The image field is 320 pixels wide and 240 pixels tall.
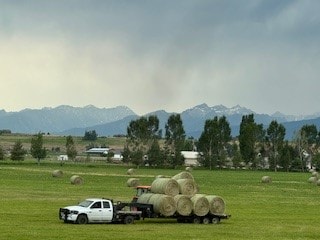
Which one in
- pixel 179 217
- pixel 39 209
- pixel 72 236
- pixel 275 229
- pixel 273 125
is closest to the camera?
pixel 72 236

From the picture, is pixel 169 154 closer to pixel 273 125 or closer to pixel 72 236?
pixel 273 125

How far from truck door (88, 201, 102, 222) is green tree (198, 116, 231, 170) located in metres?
125

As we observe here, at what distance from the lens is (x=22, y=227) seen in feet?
104

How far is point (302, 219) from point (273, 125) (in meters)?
138

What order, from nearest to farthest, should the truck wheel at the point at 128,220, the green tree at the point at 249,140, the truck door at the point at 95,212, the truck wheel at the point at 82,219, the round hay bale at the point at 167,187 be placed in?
the truck wheel at the point at 82,219, the truck door at the point at 95,212, the truck wheel at the point at 128,220, the round hay bale at the point at 167,187, the green tree at the point at 249,140

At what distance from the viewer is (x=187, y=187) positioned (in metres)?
39.3

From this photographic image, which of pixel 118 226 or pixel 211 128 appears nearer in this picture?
pixel 118 226

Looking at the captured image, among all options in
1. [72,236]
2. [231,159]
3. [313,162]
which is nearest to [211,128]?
[231,159]

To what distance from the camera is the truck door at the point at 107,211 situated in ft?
118

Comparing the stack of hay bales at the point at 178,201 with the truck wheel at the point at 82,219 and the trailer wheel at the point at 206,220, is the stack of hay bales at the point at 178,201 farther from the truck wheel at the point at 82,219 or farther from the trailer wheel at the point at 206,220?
the truck wheel at the point at 82,219

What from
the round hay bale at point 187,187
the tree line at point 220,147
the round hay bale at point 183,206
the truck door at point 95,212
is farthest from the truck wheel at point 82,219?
the tree line at point 220,147

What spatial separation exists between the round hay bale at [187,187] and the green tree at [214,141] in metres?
121

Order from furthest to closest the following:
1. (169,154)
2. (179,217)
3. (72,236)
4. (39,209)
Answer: (169,154) → (39,209) → (179,217) → (72,236)

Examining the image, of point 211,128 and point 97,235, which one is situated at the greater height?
point 211,128
